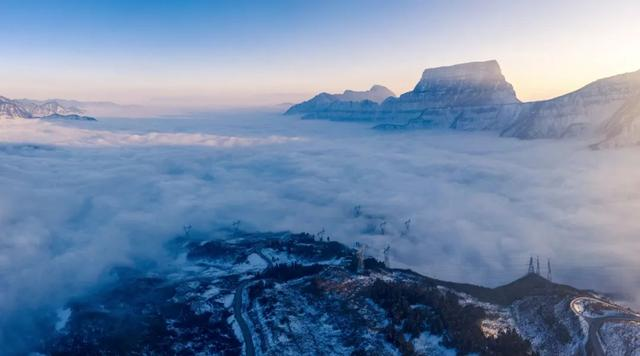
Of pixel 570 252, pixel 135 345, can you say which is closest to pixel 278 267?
pixel 135 345

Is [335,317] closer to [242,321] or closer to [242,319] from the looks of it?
[242,321]

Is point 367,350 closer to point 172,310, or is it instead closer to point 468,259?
point 172,310

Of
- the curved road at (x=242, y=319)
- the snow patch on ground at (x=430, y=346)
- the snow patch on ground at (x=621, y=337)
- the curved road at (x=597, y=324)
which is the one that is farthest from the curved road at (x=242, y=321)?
the snow patch on ground at (x=621, y=337)

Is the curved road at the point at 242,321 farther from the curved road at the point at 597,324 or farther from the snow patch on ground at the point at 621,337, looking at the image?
the snow patch on ground at the point at 621,337

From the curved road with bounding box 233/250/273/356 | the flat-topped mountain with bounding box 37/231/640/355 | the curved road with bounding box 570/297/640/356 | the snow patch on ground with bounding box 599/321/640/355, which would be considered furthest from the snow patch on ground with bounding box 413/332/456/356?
the curved road with bounding box 233/250/273/356

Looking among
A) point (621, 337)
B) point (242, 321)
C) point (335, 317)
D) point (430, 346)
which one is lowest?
point (242, 321)

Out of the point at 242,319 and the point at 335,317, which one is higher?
the point at 335,317

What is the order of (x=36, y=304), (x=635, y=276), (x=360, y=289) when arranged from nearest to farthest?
(x=360, y=289), (x=36, y=304), (x=635, y=276)

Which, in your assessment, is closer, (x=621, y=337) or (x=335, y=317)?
(x=621, y=337)

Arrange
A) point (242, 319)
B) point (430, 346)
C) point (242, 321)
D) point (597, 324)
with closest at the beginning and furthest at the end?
point (430, 346) → point (597, 324) → point (242, 321) → point (242, 319)

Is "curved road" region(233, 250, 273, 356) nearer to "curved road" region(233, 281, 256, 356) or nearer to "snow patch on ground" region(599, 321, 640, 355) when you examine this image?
"curved road" region(233, 281, 256, 356)

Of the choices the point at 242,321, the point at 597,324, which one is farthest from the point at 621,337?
the point at 242,321
